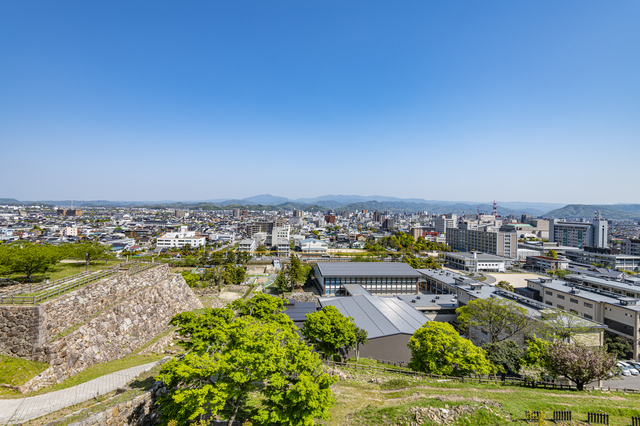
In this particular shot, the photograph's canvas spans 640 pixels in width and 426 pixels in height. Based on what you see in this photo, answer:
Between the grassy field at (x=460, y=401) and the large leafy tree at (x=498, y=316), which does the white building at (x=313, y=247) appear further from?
the grassy field at (x=460, y=401)

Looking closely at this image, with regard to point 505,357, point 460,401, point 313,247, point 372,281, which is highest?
point 460,401

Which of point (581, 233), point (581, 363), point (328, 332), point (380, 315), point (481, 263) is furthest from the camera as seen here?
point (581, 233)

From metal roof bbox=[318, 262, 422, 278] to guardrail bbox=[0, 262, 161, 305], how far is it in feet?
65.3

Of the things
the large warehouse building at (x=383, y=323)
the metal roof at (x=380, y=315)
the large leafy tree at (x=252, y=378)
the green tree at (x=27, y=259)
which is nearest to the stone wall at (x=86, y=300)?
the green tree at (x=27, y=259)

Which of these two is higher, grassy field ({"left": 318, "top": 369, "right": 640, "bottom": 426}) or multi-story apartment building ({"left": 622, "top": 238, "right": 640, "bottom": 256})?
grassy field ({"left": 318, "top": 369, "right": 640, "bottom": 426})

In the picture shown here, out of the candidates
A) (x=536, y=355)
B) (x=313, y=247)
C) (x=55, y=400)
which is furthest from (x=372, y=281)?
(x=313, y=247)

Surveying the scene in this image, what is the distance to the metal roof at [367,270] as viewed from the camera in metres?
33.4

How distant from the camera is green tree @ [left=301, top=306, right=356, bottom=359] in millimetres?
14820

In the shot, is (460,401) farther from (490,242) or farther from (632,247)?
(632,247)

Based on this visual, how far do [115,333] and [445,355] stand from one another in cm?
1575

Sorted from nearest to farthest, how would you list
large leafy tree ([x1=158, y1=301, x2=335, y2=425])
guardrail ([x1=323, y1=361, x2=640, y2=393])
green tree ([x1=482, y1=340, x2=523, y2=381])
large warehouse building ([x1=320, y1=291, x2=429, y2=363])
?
large leafy tree ([x1=158, y1=301, x2=335, y2=425])
guardrail ([x1=323, y1=361, x2=640, y2=393])
green tree ([x1=482, y1=340, x2=523, y2=381])
large warehouse building ([x1=320, y1=291, x2=429, y2=363])

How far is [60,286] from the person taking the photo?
12.4m

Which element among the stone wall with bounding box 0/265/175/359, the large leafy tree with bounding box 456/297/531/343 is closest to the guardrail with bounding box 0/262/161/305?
the stone wall with bounding box 0/265/175/359

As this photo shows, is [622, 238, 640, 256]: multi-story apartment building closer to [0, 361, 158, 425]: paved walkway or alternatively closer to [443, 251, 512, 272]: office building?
[443, 251, 512, 272]: office building
